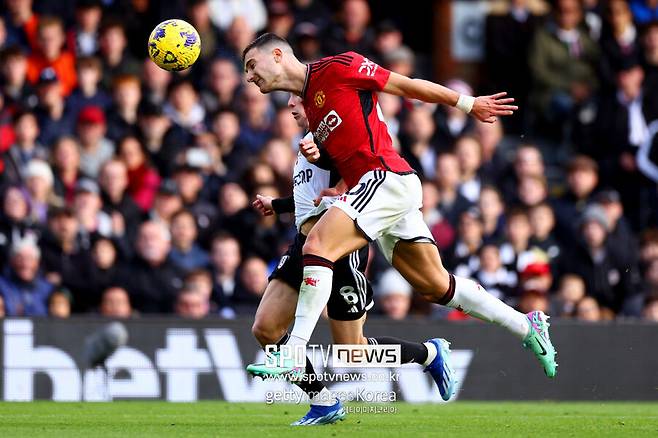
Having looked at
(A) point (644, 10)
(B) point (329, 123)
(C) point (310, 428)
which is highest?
(A) point (644, 10)

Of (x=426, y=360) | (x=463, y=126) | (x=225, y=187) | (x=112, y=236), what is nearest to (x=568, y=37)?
(x=463, y=126)

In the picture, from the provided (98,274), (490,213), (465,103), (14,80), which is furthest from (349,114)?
(14,80)

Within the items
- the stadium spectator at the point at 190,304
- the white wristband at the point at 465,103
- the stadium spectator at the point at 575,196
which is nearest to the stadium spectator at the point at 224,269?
the stadium spectator at the point at 190,304

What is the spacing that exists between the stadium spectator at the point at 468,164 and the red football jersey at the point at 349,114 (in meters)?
6.78

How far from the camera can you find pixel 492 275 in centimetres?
1494

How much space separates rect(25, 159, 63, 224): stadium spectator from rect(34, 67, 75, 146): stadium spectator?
72 cm

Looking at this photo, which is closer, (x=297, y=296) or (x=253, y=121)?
(x=297, y=296)

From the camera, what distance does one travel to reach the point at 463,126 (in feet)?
55.9

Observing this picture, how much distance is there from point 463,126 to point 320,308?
8.14 m

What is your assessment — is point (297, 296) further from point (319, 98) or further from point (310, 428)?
point (319, 98)

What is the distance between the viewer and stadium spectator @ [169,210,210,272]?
1467 centimetres

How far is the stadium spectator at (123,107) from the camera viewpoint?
1571 cm

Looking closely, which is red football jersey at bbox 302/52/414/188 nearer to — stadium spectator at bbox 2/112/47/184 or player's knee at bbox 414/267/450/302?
player's knee at bbox 414/267/450/302

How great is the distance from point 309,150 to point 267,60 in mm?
771
